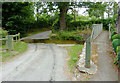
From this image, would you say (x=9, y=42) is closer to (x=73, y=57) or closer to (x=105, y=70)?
(x=73, y=57)

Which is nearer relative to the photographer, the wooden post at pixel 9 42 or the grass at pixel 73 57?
the grass at pixel 73 57

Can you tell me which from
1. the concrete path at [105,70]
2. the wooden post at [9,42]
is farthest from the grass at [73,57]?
the wooden post at [9,42]

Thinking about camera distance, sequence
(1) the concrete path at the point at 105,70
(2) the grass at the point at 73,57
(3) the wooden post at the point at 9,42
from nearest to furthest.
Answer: (1) the concrete path at the point at 105,70, (2) the grass at the point at 73,57, (3) the wooden post at the point at 9,42

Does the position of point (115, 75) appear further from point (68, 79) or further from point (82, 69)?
point (68, 79)

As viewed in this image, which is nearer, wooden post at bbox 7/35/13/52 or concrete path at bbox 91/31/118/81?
concrete path at bbox 91/31/118/81

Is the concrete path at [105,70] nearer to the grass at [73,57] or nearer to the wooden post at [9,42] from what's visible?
the grass at [73,57]

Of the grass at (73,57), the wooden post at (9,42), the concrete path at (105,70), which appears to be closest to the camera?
the concrete path at (105,70)

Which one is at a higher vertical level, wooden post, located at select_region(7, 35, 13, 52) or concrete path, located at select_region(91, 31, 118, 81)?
wooden post, located at select_region(7, 35, 13, 52)

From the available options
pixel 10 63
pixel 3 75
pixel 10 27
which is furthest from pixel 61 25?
pixel 3 75

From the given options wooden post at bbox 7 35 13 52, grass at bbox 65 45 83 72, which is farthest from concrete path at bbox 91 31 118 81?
wooden post at bbox 7 35 13 52

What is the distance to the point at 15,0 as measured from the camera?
1325cm

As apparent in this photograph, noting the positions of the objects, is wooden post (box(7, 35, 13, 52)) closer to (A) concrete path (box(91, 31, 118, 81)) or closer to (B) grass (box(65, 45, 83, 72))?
(B) grass (box(65, 45, 83, 72))

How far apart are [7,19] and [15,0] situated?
310cm

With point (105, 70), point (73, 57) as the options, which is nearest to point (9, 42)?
point (73, 57)
